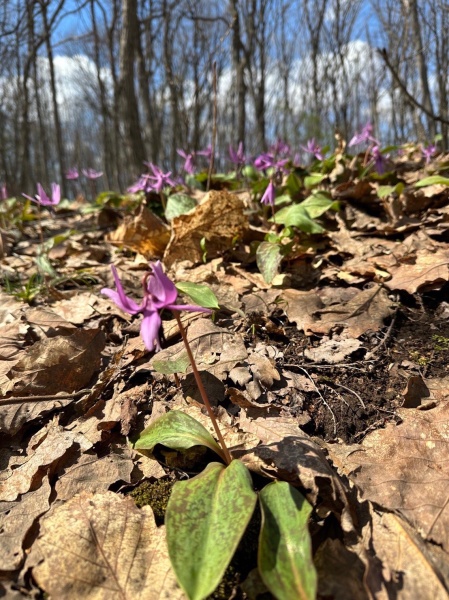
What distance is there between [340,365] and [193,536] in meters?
0.90

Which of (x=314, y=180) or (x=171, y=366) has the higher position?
(x=314, y=180)

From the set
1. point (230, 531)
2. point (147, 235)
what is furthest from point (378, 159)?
point (230, 531)

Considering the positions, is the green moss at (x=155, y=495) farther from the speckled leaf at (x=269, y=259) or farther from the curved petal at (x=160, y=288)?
the speckled leaf at (x=269, y=259)

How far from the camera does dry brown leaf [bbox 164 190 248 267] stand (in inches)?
106

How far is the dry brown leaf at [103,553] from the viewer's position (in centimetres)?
90

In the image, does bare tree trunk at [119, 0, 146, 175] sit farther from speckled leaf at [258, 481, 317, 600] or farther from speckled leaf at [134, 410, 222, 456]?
speckled leaf at [258, 481, 317, 600]

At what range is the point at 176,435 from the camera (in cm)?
116

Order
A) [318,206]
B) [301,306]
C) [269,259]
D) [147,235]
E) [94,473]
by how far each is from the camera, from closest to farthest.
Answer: [94,473]
[301,306]
[269,259]
[318,206]
[147,235]

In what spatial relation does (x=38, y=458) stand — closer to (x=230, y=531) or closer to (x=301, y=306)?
(x=230, y=531)

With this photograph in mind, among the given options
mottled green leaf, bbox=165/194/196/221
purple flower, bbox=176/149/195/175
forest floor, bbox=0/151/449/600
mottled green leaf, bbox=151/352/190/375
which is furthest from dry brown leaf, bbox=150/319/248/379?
purple flower, bbox=176/149/195/175

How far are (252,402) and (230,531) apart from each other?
23.0 inches

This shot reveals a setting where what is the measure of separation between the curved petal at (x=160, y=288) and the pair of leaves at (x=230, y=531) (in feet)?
1.41

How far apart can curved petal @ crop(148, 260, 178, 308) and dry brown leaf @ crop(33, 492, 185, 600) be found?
1.78 feet

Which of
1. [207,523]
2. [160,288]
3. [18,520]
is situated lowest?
[18,520]
